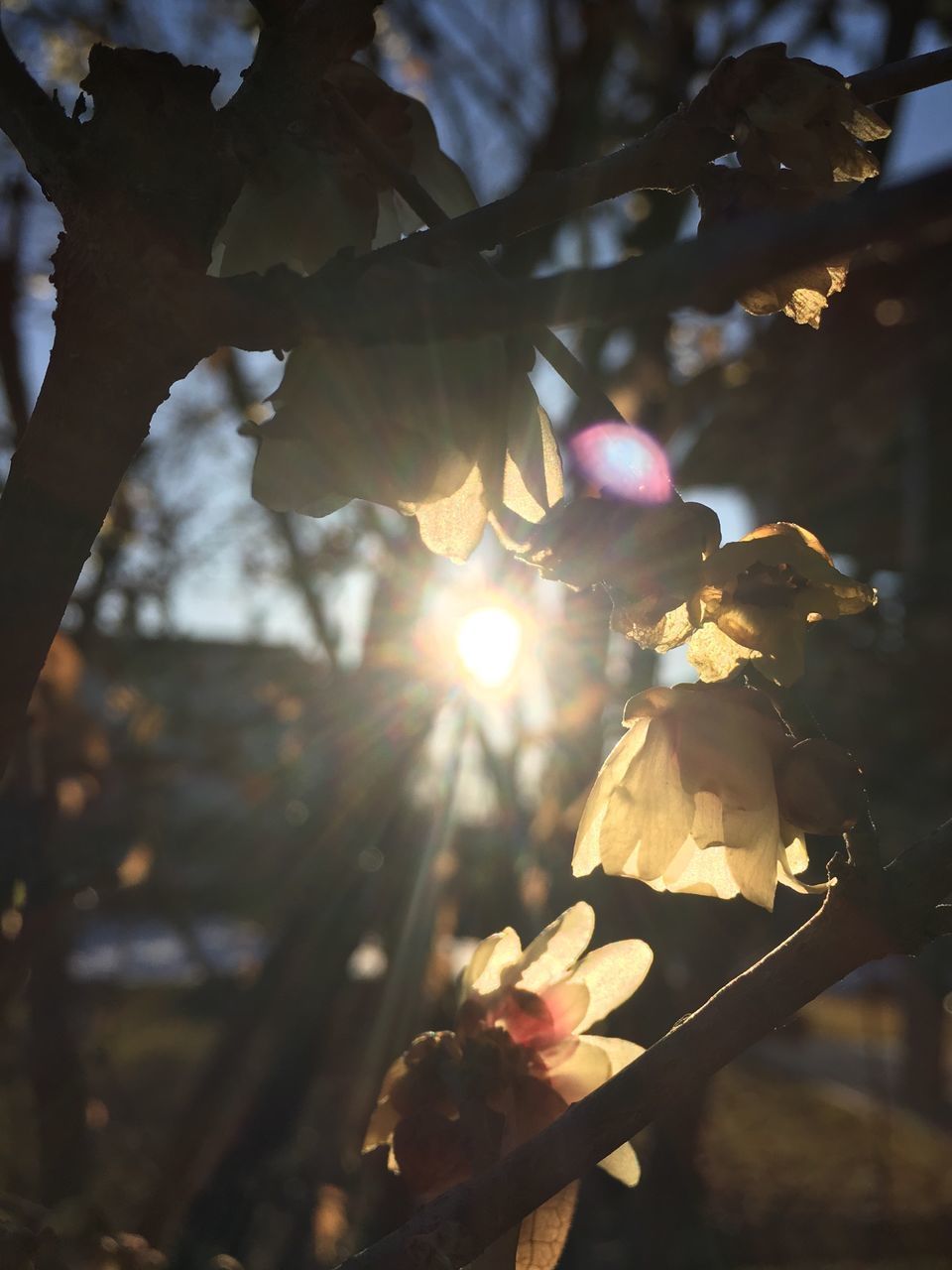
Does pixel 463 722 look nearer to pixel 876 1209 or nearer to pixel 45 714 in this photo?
pixel 45 714

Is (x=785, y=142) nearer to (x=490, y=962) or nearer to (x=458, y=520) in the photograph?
(x=458, y=520)

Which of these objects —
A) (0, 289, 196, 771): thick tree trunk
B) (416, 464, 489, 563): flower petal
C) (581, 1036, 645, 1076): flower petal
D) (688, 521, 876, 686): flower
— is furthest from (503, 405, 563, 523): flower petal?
Answer: (581, 1036, 645, 1076): flower petal

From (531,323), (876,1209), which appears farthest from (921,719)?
(531,323)

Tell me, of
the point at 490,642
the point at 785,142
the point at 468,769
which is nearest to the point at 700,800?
the point at 785,142

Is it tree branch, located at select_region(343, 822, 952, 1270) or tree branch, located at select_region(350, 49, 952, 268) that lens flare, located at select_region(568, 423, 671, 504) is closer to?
tree branch, located at select_region(350, 49, 952, 268)

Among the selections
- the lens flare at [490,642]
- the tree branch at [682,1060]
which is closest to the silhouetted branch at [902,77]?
the tree branch at [682,1060]
